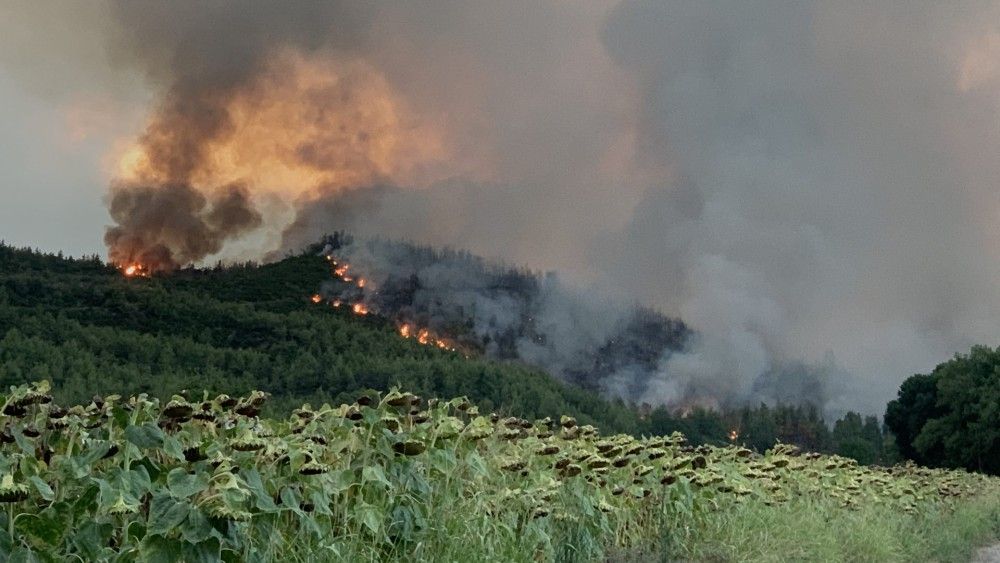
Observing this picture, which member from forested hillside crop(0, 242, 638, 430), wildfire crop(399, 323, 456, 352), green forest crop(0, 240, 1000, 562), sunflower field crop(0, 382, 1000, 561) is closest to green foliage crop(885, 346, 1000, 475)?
green forest crop(0, 240, 1000, 562)

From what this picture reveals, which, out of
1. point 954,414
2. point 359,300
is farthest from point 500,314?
point 954,414

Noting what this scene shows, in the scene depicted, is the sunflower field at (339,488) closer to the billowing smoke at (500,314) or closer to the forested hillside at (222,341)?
the forested hillside at (222,341)

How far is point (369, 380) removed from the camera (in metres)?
74.6

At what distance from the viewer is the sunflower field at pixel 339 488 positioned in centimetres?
262

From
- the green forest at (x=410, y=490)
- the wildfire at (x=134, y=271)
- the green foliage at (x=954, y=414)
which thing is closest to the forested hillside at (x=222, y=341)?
the wildfire at (x=134, y=271)

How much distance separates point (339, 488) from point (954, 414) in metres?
35.7

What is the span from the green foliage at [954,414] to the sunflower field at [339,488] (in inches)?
1161

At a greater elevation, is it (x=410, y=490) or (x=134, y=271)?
(x=134, y=271)

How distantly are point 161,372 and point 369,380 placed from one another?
17222 millimetres

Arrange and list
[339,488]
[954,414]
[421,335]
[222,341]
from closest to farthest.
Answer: [339,488], [954,414], [222,341], [421,335]

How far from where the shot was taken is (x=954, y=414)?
34.0m

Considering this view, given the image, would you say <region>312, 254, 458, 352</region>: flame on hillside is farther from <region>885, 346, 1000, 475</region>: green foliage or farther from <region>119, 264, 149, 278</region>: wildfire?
<region>885, 346, 1000, 475</region>: green foliage

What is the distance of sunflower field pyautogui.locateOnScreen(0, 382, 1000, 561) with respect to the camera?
8.61ft

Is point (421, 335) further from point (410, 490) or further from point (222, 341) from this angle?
point (410, 490)
